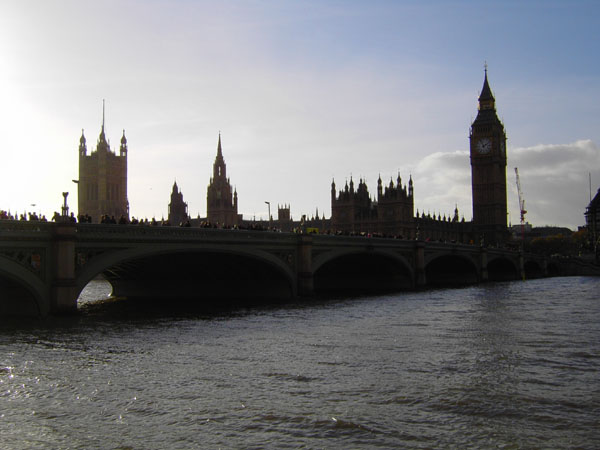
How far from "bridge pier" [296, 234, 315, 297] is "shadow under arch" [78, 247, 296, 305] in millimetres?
850

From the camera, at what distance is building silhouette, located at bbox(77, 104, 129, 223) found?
18275cm

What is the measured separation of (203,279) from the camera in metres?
57.3

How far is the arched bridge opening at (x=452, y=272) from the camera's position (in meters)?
→ 93.0

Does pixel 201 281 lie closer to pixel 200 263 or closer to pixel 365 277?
pixel 200 263

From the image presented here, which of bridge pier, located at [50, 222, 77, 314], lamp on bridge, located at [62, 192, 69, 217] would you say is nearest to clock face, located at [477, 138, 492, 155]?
lamp on bridge, located at [62, 192, 69, 217]

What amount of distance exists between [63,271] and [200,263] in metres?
19.4

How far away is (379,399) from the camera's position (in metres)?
17.2

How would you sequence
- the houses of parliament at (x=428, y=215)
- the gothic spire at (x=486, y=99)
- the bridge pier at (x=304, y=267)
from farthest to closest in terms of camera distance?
the gothic spire at (x=486, y=99) → the houses of parliament at (x=428, y=215) → the bridge pier at (x=304, y=267)

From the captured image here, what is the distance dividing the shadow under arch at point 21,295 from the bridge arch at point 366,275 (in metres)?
37.9

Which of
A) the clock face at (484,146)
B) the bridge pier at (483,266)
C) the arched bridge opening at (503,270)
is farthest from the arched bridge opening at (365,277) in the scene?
the clock face at (484,146)

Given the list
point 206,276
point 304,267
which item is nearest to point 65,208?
point 304,267

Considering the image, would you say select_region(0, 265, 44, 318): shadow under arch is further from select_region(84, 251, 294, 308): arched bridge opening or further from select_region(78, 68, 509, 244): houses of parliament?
select_region(78, 68, 509, 244): houses of parliament

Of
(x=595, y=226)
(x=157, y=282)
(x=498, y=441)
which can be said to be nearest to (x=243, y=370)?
(x=498, y=441)

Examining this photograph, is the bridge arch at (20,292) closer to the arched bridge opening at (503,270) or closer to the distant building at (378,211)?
the arched bridge opening at (503,270)
